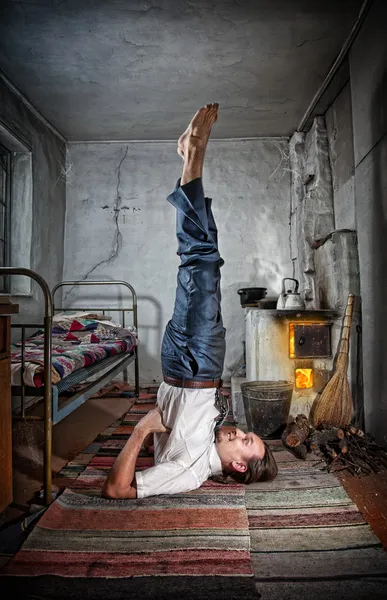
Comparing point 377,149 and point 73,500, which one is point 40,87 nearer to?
point 377,149

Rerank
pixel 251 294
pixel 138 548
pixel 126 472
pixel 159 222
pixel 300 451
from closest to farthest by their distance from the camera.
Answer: pixel 138 548 → pixel 126 472 → pixel 300 451 → pixel 251 294 → pixel 159 222

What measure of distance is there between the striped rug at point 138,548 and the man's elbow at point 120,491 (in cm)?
5

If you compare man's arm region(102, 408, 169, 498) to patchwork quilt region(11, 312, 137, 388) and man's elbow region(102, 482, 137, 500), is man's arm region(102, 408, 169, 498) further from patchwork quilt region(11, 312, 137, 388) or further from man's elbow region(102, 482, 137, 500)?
patchwork quilt region(11, 312, 137, 388)

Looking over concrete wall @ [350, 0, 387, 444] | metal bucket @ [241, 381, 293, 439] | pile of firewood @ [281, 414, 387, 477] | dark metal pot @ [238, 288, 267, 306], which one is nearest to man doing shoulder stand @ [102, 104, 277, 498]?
pile of firewood @ [281, 414, 387, 477]

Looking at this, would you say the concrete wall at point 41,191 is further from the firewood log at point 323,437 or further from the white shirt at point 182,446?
the firewood log at point 323,437

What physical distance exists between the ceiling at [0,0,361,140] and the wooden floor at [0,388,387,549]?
3216 millimetres

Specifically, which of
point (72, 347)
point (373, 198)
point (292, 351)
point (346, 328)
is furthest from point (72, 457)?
point (373, 198)

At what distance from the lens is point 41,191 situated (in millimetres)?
4457

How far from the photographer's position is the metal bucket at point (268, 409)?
9.61ft

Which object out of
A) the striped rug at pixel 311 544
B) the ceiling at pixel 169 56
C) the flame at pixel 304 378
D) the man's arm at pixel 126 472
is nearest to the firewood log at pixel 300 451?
the striped rug at pixel 311 544

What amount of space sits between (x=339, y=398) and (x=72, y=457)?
204 cm

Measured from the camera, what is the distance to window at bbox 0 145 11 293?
4020 millimetres

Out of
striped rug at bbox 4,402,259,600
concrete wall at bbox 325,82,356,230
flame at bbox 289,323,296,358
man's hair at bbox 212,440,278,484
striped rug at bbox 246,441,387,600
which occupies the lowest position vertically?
striped rug at bbox 246,441,387,600

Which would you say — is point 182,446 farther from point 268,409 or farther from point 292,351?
point 292,351
